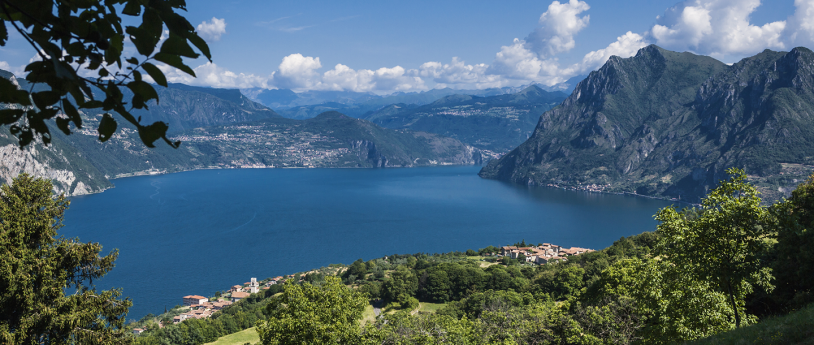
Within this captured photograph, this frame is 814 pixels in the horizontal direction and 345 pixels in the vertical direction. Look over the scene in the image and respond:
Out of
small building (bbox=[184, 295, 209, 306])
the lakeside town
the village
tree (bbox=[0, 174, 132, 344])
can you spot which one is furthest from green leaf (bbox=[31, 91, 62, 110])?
small building (bbox=[184, 295, 209, 306])

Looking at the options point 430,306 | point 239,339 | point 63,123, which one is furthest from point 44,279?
point 430,306

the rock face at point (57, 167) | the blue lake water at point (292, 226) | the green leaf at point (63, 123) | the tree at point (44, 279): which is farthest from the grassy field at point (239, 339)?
the rock face at point (57, 167)

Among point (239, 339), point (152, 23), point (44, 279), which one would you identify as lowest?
Result: point (239, 339)

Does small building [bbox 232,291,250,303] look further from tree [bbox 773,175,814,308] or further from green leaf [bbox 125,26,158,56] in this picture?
green leaf [bbox 125,26,158,56]

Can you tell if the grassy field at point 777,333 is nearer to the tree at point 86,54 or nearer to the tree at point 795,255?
the tree at point 795,255

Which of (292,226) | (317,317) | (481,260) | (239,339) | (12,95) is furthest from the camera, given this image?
(292,226)

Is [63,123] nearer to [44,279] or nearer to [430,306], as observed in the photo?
[44,279]

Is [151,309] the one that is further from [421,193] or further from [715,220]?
[421,193]

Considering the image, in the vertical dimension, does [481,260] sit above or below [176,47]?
below
